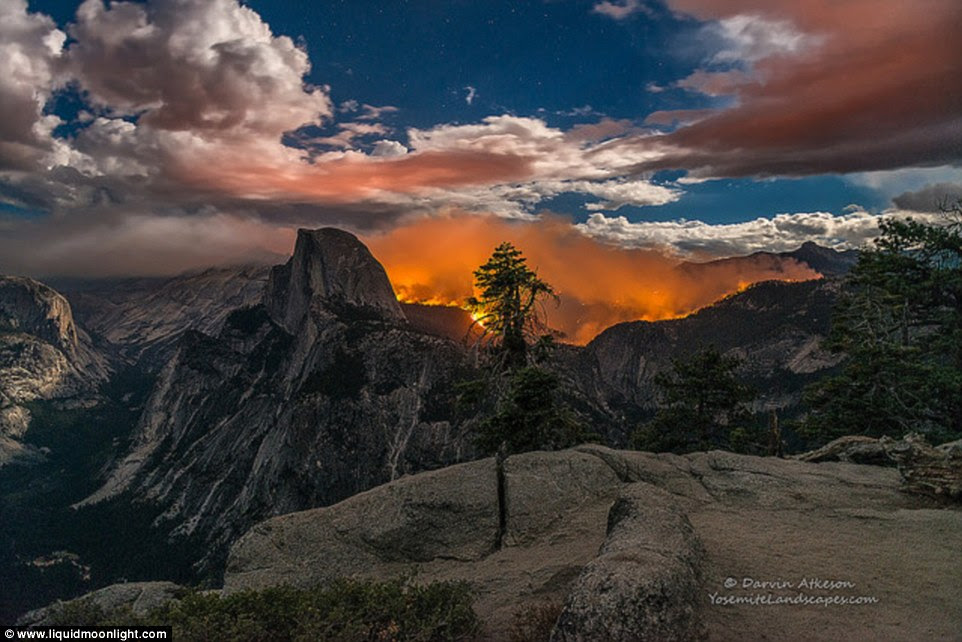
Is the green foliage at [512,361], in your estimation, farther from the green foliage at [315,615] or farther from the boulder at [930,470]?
the green foliage at [315,615]

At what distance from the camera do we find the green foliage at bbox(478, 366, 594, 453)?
2855 centimetres

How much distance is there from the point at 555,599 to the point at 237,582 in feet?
35.1

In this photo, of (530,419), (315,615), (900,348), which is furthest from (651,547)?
(900,348)

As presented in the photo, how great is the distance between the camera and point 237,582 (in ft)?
54.0

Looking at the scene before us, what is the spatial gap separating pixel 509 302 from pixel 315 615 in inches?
971

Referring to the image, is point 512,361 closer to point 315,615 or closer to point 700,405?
point 700,405

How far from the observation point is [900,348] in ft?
110

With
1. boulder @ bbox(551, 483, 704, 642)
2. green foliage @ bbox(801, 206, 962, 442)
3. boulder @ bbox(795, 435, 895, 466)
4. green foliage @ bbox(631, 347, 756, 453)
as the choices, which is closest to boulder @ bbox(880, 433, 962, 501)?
boulder @ bbox(795, 435, 895, 466)

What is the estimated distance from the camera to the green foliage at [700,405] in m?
40.4

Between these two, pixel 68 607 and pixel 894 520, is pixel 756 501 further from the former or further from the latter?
pixel 68 607

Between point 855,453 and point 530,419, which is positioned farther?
point 530,419

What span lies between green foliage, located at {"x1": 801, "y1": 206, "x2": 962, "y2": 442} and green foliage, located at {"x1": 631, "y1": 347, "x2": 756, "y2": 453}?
5.30m

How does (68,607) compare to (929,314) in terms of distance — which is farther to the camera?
(929,314)

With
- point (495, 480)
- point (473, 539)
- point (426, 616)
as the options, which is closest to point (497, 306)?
point (495, 480)
